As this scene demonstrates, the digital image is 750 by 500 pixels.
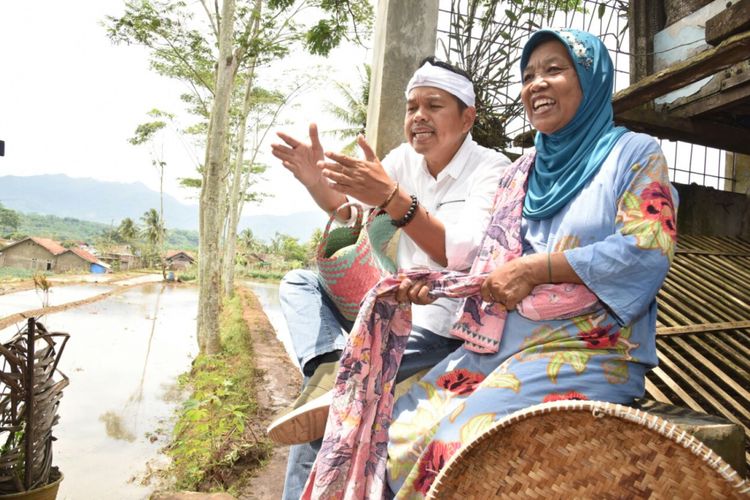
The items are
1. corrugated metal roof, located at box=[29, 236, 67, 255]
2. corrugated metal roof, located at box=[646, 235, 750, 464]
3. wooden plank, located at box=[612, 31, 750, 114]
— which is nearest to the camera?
corrugated metal roof, located at box=[646, 235, 750, 464]

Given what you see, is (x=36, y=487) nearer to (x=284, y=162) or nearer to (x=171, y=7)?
(x=284, y=162)

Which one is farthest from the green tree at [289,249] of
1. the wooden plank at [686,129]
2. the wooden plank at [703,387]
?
the wooden plank at [703,387]

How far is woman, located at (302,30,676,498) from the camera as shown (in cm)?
135

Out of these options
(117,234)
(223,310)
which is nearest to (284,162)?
(223,310)

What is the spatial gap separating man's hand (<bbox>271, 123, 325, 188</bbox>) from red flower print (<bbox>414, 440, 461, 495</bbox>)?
3.39 feet

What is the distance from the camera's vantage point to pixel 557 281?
56.1 inches

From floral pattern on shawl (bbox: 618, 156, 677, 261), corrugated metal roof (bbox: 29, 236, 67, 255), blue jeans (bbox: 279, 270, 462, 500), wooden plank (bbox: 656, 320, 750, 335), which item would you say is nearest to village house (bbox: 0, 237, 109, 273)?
corrugated metal roof (bbox: 29, 236, 67, 255)

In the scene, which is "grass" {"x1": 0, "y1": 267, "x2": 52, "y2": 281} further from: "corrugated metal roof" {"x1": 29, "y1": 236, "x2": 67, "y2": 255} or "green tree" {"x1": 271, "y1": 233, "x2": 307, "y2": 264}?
"green tree" {"x1": 271, "y1": 233, "x2": 307, "y2": 264}

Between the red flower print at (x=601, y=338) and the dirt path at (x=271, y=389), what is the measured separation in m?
3.74

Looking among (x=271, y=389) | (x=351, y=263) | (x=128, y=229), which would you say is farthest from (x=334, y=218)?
(x=128, y=229)

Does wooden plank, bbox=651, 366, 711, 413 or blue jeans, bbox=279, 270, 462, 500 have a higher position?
blue jeans, bbox=279, 270, 462, 500

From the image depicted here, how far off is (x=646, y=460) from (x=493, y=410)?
0.43 metres

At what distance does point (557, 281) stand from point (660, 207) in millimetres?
295

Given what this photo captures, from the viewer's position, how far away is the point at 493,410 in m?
1.33
